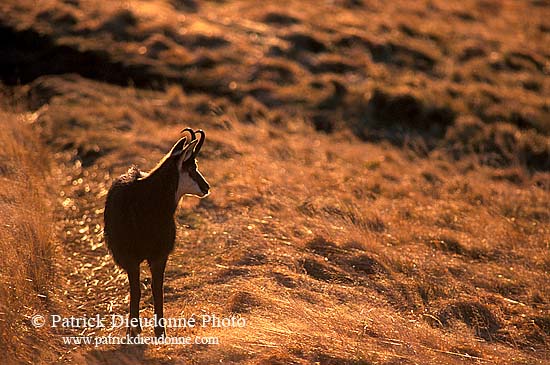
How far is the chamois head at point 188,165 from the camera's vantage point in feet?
25.2

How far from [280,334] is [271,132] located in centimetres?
822

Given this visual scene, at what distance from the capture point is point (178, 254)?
9992 millimetres

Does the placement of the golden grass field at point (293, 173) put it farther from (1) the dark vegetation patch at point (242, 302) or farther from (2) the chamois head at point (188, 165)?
(2) the chamois head at point (188, 165)

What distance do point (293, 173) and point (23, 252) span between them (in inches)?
215

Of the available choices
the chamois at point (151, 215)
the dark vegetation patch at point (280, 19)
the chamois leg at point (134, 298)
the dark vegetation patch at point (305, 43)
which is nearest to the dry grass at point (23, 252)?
the chamois leg at point (134, 298)

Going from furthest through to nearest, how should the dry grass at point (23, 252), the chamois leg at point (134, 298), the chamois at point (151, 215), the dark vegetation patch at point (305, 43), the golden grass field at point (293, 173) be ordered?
the dark vegetation patch at point (305, 43), the golden grass field at point (293, 173), the chamois leg at point (134, 298), the chamois at point (151, 215), the dry grass at point (23, 252)

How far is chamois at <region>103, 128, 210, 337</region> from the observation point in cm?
760

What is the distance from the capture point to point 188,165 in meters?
7.84

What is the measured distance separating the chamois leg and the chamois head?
0.84 m

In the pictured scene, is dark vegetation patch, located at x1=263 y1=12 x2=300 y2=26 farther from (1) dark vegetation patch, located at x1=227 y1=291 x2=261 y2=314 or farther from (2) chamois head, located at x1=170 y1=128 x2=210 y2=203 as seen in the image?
(2) chamois head, located at x1=170 y1=128 x2=210 y2=203

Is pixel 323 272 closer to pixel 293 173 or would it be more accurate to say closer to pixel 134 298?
pixel 134 298

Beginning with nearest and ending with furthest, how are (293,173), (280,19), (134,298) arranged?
(134,298)
(293,173)
(280,19)

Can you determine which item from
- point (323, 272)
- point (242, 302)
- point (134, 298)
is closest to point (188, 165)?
point (134, 298)

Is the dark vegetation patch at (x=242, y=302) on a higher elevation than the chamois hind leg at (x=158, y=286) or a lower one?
lower
